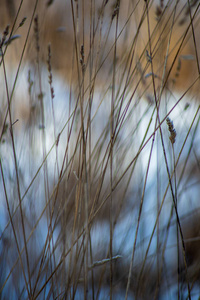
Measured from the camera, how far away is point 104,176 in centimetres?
78

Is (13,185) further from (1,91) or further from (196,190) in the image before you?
(196,190)

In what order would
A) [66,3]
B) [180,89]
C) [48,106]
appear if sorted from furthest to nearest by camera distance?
[66,3] → [180,89] → [48,106]

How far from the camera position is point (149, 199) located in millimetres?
1151

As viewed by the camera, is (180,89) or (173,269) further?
(180,89)

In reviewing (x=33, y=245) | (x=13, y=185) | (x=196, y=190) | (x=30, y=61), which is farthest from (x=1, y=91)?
(x=196, y=190)

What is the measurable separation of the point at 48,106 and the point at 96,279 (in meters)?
0.73

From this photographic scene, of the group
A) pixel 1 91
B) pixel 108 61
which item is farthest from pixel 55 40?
pixel 1 91

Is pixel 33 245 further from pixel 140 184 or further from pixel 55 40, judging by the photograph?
pixel 55 40

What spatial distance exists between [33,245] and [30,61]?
29.3 inches

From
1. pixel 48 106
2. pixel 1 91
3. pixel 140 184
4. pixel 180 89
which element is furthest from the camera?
pixel 180 89

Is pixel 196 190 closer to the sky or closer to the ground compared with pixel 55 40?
closer to the ground

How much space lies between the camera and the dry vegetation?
589 millimetres

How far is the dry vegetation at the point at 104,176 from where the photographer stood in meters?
0.59

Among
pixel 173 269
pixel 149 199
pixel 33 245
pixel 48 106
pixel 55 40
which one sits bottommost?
pixel 173 269
